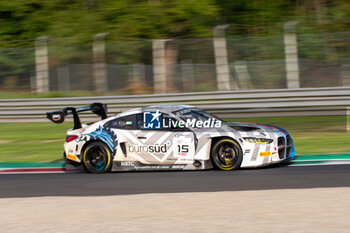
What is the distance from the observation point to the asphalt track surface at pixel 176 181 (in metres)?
8.30

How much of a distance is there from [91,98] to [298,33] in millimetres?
6658

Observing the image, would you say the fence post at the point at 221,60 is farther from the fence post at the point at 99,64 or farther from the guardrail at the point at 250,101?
the fence post at the point at 99,64

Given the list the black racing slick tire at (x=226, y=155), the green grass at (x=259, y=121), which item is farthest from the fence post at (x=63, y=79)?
the black racing slick tire at (x=226, y=155)

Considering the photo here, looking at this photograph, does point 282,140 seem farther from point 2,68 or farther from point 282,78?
point 2,68

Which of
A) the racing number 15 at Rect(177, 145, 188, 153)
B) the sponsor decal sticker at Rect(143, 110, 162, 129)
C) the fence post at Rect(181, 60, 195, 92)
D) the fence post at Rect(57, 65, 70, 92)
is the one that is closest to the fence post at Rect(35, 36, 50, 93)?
the fence post at Rect(57, 65, 70, 92)

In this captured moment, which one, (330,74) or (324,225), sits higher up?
(330,74)

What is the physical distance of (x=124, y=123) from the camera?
10.1 m

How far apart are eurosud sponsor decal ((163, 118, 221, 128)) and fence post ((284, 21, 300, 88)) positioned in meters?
6.34

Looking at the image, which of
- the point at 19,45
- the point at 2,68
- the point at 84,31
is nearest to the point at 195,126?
the point at 2,68

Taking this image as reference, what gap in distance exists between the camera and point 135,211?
23.0ft

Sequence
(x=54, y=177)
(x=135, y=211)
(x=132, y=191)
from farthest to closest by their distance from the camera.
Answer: (x=54, y=177) → (x=132, y=191) → (x=135, y=211)

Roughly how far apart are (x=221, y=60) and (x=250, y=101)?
169cm

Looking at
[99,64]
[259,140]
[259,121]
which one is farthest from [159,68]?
[259,140]

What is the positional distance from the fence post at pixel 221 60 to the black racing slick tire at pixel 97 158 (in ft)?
22.2
